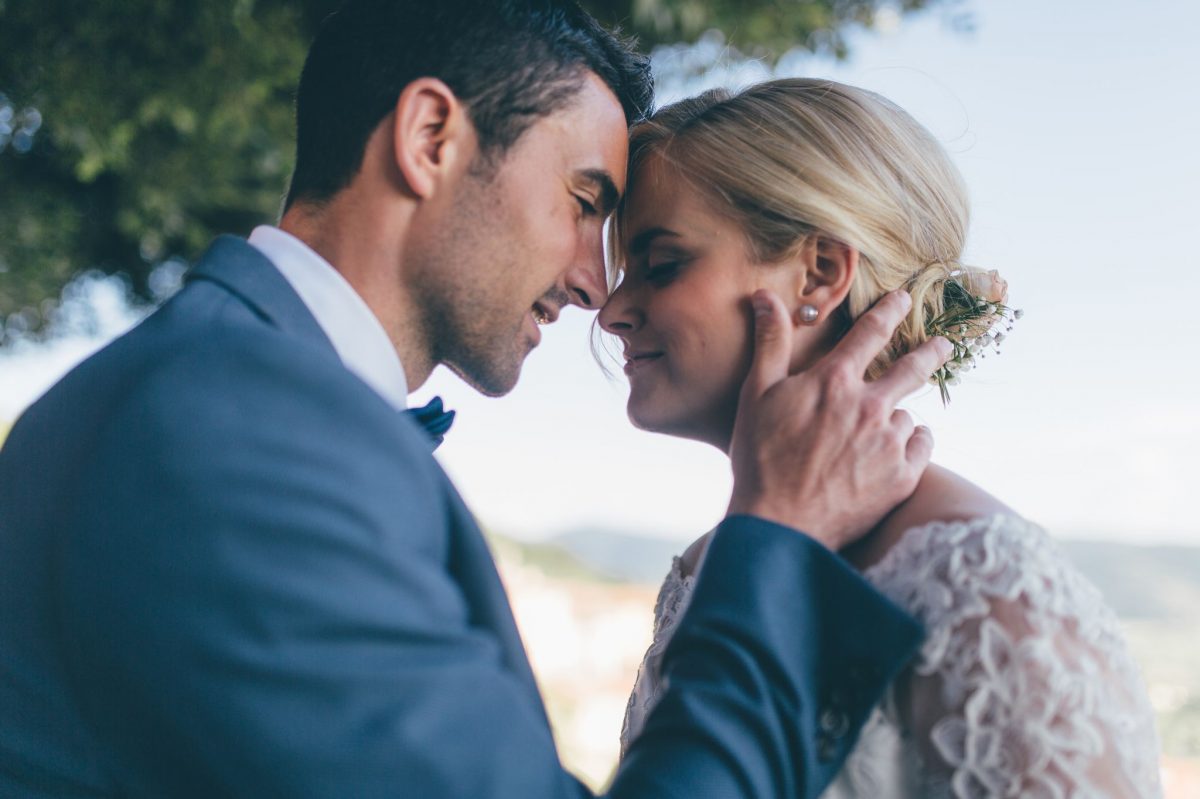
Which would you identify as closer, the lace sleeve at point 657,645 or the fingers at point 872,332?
the fingers at point 872,332

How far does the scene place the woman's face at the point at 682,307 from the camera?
2363 millimetres

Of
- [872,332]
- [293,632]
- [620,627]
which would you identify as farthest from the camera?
[620,627]

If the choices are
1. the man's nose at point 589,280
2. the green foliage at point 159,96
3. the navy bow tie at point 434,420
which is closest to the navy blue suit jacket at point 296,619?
the navy bow tie at point 434,420

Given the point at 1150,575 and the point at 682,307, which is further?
Answer: the point at 1150,575

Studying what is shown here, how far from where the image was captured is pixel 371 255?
2191 mm

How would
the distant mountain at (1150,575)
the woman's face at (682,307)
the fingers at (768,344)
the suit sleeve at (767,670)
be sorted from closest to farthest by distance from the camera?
the suit sleeve at (767,670)
the fingers at (768,344)
the woman's face at (682,307)
the distant mountain at (1150,575)

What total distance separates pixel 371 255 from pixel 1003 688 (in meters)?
1.41

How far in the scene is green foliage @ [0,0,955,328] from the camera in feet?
15.4

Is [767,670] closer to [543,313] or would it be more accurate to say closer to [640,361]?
[640,361]

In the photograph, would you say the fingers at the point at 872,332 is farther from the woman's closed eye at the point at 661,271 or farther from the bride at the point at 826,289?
the woman's closed eye at the point at 661,271

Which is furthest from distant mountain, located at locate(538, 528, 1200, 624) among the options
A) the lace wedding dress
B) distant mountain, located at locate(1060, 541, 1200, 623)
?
the lace wedding dress

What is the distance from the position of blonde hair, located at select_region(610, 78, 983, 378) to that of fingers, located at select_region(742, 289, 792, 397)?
5.5 inches

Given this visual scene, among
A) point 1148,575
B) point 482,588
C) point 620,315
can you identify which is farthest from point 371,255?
point 1148,575

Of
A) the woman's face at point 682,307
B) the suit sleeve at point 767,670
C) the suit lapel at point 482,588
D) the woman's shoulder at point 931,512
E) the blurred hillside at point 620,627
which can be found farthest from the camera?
the blurred hillside at point 620,627
